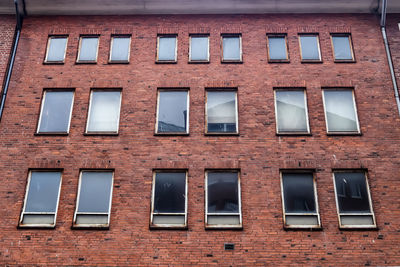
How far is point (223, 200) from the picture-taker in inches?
531

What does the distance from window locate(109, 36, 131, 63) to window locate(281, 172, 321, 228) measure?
8106 mm

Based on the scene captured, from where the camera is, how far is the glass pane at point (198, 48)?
1614 centimetres

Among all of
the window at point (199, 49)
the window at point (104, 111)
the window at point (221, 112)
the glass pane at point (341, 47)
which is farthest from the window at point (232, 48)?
the window at point (104, 111)

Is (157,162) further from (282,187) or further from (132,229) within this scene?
(282,187)

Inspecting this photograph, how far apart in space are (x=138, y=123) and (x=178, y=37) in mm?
4385

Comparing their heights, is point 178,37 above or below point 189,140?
above

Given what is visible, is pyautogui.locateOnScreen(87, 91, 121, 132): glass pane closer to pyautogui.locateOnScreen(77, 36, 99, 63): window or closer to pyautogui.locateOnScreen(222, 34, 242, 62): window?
pyautogui.locateOnScreen(77, 36, 99, 63): window

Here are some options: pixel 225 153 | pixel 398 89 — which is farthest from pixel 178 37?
pixel 398 89

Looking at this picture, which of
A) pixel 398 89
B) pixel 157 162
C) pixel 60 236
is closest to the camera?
pixel 60 236

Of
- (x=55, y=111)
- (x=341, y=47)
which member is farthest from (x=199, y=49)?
(x=55, y=111)

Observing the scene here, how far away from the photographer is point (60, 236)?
12.9 meters

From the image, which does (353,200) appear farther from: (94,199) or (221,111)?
(94,199)

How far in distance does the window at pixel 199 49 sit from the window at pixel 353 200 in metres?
7.00

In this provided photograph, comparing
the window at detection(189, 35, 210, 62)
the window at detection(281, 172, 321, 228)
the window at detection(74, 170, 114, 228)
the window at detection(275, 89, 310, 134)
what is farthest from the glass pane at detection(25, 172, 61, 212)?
the window at detection(275, 89, 310, 134)
